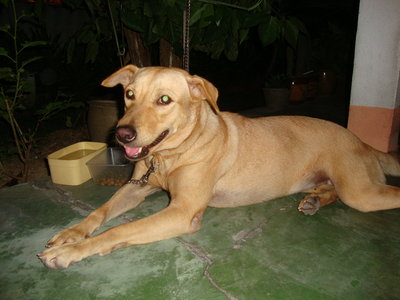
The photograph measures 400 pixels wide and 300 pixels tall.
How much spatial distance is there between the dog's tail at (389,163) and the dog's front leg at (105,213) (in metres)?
2.56

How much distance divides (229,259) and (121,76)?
2073 millimetres

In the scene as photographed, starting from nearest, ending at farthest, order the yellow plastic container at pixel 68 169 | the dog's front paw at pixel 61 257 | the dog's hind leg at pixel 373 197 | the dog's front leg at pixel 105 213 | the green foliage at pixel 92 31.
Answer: the dog's front paw at pixel 61 257, the dog's front leg at pixel 105 213, the dog's hind leg at pixel 373 197, the yellow plastic container at pixel 68 169, the green foliage at pixel 92 31

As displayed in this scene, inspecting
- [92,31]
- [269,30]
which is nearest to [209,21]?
[269,30]

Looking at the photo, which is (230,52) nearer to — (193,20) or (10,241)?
(193,20)

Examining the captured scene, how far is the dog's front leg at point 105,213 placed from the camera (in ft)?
7.83

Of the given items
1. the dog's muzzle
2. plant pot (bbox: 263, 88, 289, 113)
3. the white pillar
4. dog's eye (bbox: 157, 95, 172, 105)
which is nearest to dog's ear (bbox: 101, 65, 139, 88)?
dog's eye (bbox: 157, 95, 172, 105)

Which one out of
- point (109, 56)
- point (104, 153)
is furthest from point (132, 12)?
point (109, 56)

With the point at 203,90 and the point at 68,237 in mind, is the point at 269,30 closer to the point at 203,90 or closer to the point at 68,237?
the point at 203,90

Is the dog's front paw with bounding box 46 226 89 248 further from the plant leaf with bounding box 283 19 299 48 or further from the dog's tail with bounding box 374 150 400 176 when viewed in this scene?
the dog's tail with bounding box 374 150 400 176

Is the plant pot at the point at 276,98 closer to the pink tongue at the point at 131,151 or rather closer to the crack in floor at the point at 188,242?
the crack in floor at the point at 188,242

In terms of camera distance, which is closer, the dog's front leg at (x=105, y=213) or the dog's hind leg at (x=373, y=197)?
the dog's front leg at (x=105, y=213)

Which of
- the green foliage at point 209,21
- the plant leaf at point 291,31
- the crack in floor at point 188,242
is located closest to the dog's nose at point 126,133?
the crack in floor at point 188,242

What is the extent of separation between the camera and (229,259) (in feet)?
7.63

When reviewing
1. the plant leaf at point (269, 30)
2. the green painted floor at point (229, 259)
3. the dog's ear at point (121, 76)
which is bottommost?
the green painted floor at point (229, 259)
